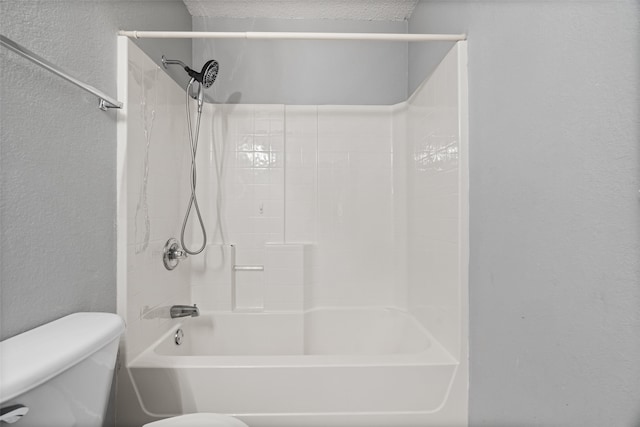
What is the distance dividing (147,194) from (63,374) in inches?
35.3

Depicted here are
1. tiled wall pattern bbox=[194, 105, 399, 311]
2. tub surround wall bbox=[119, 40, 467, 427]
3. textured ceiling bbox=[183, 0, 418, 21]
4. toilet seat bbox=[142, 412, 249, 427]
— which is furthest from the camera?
tiled wall pattern bbox=[194, 105, 399, 311]

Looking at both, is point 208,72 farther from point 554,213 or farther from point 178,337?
point 554,213

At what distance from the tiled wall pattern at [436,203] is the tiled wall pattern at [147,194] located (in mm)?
1284

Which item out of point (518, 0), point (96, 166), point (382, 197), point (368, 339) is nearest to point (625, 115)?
point (518, 0)

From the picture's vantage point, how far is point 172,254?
183 centimetres

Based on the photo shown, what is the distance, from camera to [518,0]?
1061 mm

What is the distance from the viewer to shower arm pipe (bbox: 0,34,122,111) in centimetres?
86

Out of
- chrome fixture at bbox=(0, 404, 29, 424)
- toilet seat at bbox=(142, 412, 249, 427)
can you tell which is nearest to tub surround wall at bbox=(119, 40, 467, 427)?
toilet seat at bbox=(142, 412, 249, 427)

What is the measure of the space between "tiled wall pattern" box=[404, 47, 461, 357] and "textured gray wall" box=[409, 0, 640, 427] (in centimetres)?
10

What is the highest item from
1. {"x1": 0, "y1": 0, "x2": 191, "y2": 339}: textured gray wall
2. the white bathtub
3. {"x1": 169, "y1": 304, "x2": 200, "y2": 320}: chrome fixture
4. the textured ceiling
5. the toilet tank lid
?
→ the textured ceiling

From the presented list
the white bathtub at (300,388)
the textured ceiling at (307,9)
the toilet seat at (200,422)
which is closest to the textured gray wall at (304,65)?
the textured ceiling at (307,9)

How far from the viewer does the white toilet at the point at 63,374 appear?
0.73 meters

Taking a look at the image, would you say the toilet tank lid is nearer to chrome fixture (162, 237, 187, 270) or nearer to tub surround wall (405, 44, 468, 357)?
chrome fixture (162, 237, 187, 270)

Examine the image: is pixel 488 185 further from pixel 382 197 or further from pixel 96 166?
pixel 96 166
